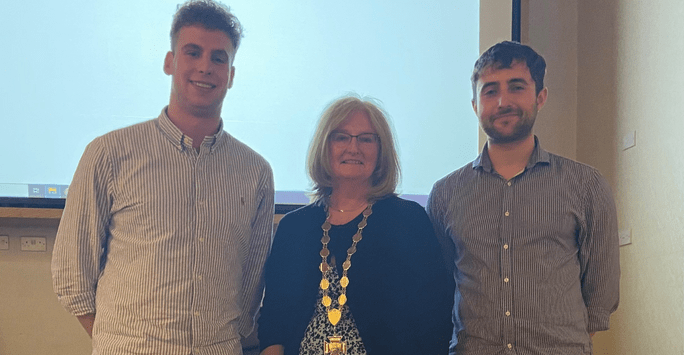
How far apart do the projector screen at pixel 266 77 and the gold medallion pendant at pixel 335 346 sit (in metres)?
0.94

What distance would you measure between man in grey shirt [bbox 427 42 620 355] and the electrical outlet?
1.78 meters

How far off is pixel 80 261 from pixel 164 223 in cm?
25

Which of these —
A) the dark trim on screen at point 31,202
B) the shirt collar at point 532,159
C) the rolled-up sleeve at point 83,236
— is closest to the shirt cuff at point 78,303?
the rolled-up sleeve at point 83,236

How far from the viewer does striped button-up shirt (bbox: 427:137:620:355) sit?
5.69ft

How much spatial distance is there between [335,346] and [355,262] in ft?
0.82

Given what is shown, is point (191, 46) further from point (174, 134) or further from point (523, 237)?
point (523, 237)

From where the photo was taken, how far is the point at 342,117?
1.94m

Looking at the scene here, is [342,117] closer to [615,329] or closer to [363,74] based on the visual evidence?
[363,74]

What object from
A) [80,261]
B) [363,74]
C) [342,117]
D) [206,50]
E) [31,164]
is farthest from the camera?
[363,74]

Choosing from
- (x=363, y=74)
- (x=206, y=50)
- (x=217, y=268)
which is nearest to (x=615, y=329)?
(x=363, y=74)

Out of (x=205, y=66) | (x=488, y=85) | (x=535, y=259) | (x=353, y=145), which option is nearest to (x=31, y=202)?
(x=205, y=66)

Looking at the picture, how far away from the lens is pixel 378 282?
177cm

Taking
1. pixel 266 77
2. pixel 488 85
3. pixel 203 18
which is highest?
pixel 203 18

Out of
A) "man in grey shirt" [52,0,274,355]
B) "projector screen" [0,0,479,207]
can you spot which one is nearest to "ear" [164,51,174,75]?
"man in grey shirt" [52,0,274,355]
